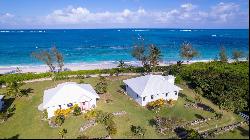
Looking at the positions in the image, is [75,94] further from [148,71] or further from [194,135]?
[148,71]

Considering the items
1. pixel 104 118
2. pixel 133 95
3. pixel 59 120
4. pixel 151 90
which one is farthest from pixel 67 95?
pixel 151 90

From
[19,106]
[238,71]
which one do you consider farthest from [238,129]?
[19,106]

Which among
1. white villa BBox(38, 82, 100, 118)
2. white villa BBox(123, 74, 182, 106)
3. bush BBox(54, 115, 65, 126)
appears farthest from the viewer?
white villa BBox(123, 74, 182, 106)

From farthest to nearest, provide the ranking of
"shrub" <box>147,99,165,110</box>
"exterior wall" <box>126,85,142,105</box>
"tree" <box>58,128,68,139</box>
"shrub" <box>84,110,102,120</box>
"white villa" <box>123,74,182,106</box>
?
1. "exterior wall" <box>126,85,142,105</box>
2. "white villa" <box>123,74,182,106</box>
3. "shrub" <box>147,99,165,110</box>
4. "shrub" <box>84,110,102,120</box>
5. "tree" <box>58,128,68,139</box>

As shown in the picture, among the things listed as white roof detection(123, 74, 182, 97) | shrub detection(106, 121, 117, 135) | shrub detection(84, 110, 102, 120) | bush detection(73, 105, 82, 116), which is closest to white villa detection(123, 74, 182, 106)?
white roof detection(123, 74, 182, 97)

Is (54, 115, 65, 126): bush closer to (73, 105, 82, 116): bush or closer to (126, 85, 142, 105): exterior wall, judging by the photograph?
(73, 105, 82, 116): bush

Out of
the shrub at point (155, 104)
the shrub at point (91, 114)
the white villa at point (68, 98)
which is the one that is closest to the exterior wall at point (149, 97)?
the shrub at point (155, 104)
